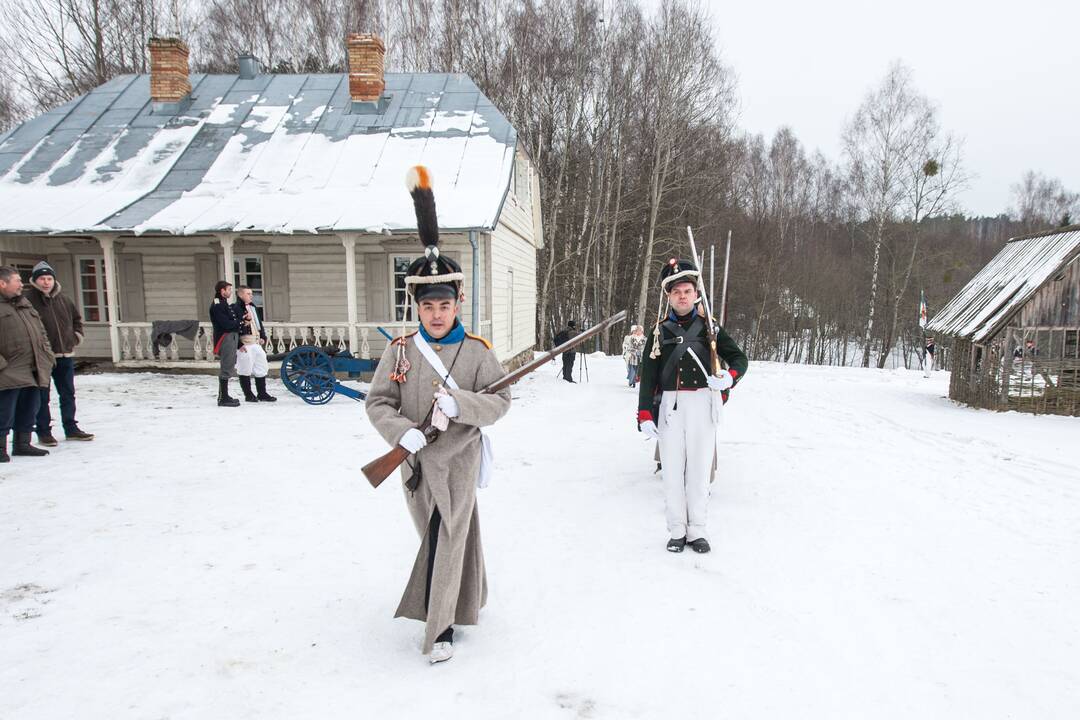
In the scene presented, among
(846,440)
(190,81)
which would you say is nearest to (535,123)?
(190,81)

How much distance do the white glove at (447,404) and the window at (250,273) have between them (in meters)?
11.7

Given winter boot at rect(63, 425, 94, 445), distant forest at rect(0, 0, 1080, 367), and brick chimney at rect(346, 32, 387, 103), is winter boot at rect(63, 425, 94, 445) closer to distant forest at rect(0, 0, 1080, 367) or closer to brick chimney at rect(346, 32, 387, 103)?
brick chimney at rect(346, 32, 387, 103)

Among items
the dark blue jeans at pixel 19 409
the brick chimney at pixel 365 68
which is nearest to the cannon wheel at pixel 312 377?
the dark blue jeans at pixel 19 409

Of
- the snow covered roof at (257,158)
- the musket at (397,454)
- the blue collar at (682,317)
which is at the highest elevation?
the snow covered roof at (257,158)

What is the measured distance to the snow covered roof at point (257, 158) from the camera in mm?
11375

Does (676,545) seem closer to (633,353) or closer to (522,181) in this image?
(633,353)

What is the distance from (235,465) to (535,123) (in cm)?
2027

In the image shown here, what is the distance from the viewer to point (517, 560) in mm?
4117

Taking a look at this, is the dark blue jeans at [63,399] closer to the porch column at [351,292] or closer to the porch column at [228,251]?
the porch column at [351,292]

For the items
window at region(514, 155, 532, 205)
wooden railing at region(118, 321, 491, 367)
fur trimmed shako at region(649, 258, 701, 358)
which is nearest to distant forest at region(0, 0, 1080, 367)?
window at region(514, 155, 532, 205)

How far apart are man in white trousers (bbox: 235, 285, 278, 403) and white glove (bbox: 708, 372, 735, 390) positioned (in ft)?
23.0

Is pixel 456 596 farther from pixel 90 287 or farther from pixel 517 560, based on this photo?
pixel 90 287

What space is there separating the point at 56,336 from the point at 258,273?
22.9ft

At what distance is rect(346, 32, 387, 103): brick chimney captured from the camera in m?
14.0
